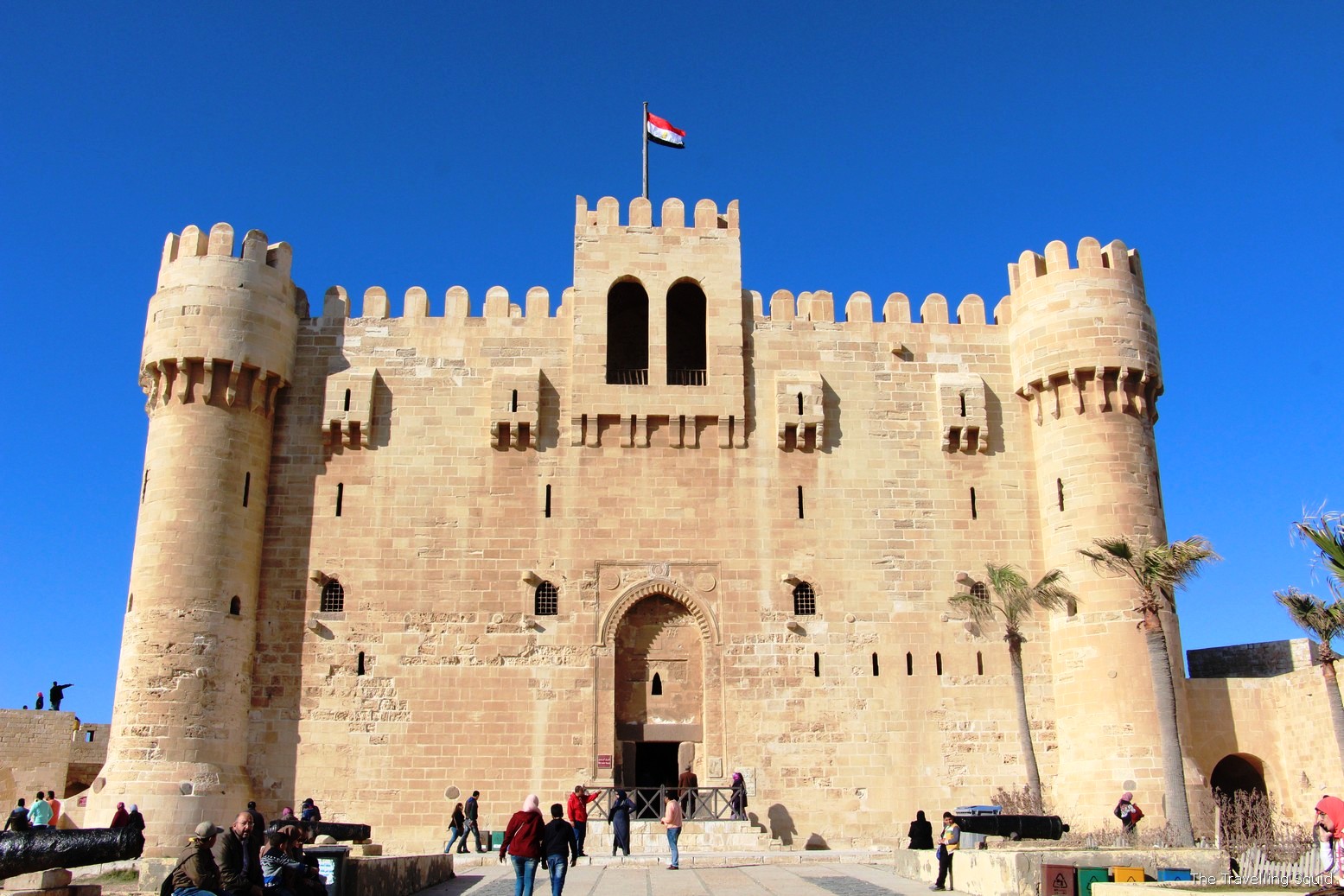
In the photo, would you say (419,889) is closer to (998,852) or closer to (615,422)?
(998,852)

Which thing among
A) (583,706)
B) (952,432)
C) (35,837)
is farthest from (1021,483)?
(35,837)

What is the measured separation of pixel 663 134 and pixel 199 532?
517 inches

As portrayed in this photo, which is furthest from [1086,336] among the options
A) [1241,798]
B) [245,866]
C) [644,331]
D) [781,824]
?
[245,866]

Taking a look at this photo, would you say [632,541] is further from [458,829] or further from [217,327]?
[217,327]

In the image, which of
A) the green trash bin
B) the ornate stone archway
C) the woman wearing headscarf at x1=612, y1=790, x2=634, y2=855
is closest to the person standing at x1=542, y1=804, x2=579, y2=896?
the green trash bin

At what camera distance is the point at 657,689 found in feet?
74.1

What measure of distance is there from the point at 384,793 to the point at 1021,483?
1393 cm

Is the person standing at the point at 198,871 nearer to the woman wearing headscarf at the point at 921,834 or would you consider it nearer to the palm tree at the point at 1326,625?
the woman wearing headscarf at the point at 921,834

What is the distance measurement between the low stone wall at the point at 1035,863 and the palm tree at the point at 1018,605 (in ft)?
27.7

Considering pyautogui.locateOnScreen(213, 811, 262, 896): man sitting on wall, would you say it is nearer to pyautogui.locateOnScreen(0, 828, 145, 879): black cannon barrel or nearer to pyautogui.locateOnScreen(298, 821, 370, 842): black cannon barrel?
pyautogui.locateOnScreen(0, 828, 145, 879): black cannon barrel

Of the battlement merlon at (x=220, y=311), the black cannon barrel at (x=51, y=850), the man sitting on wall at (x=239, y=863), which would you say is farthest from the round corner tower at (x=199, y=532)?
the man sitting on wall at (x=239, y=863)

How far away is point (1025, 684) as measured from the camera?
22.5 meters

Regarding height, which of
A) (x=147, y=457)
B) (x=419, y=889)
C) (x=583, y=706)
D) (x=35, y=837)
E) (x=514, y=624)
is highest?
(x=147, y=457)

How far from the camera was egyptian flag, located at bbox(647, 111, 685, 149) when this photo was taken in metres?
26.2
